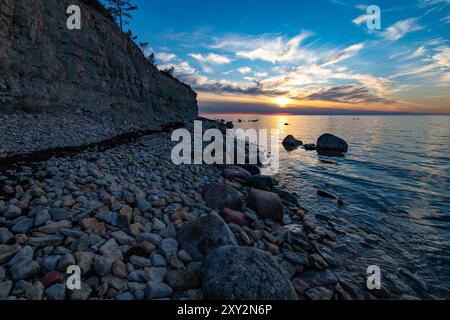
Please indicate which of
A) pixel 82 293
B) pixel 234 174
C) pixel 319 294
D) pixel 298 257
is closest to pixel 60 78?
pixel 234 174

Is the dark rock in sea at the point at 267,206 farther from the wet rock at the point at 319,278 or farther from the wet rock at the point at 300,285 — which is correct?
the wet rock at the point at 300,285

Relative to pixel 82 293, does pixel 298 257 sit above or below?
below

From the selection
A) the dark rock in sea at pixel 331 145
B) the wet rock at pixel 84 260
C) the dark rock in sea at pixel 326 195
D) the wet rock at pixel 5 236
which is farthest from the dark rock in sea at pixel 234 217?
the dark rock in sea at pixel 331 145

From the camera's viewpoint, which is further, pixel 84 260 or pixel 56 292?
pixel 84 260

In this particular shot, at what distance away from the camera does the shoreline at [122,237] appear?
2.89m

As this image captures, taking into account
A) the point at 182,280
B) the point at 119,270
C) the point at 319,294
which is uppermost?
the point at 119,270

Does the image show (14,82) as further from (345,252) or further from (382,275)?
(382,275)

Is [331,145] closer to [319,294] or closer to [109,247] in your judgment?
[319,294]

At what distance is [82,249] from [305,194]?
879cm

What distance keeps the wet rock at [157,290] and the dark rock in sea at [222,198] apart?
3.18 m

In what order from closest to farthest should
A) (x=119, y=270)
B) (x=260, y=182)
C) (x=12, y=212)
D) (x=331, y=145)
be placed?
(x=119, y=270)
(x=12, y=212)
(x=260, y=182)
(x=331, y=145)

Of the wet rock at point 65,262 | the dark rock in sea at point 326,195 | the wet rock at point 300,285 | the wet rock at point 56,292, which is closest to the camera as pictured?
the wet rock at point 56,292

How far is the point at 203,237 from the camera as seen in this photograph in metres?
3.96

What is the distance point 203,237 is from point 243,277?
1262 millimetres
